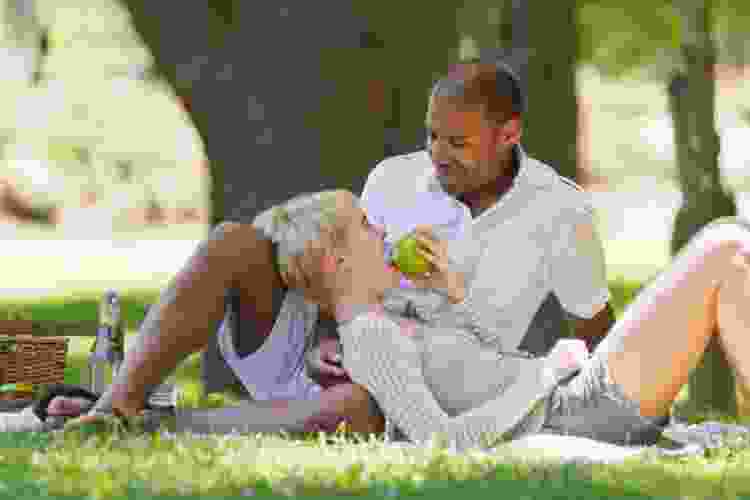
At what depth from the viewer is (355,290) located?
5918 mm

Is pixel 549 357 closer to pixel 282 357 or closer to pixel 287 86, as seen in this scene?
pixel 282 357

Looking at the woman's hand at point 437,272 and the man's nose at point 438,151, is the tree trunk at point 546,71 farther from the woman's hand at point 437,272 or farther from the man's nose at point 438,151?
the woman's hand at point 437,272

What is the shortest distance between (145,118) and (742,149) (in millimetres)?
10056

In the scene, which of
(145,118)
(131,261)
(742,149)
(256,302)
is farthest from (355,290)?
(742,149)

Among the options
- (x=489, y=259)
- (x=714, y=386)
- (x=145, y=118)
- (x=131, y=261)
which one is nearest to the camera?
(x=489, y=259)

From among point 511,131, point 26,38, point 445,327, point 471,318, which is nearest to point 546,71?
point 511,131

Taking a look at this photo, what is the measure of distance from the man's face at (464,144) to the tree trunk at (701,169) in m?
3.49

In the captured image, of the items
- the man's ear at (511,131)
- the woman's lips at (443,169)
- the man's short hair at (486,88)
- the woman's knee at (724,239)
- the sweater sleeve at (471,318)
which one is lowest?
the sweater sleeve at (471,318)

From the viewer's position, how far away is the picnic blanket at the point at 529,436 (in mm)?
5594

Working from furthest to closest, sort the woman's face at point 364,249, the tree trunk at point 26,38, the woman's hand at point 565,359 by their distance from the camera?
the tree trunk at point 26,38 < the woman's face at point 364,249 < the woman's hand at point 565,359

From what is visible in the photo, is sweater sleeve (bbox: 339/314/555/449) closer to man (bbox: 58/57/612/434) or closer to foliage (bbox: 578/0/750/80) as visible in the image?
man (bbox: 58/57/612/434)

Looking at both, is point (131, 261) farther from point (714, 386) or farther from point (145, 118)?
point (714, 386)

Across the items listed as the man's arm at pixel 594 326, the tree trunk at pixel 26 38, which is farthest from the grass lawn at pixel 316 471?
the tree trunk at pixel 26 38

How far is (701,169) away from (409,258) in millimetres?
4327
